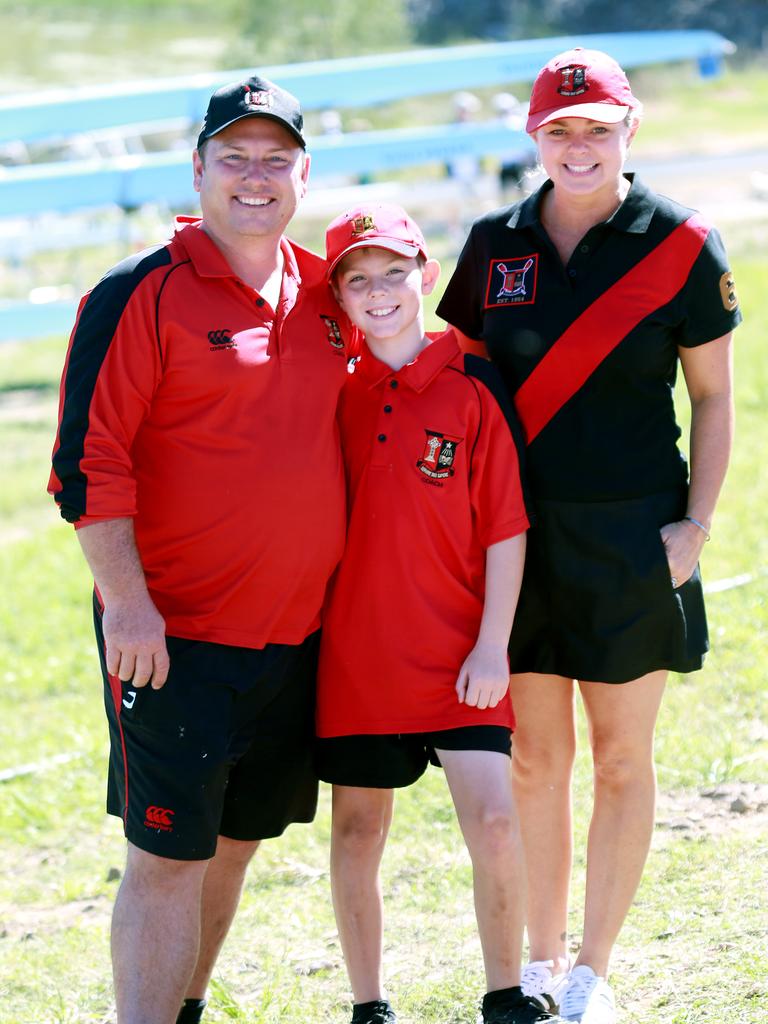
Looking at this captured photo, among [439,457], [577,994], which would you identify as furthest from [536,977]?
[439,457]

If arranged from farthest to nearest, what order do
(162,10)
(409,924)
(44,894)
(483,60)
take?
(162,10)
(483,60)
(44,894)
(409,924)

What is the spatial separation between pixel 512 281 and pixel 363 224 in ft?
1.31

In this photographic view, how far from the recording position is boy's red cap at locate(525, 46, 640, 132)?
3.48 m

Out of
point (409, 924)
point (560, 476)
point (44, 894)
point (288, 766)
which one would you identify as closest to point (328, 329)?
point (560, 476)

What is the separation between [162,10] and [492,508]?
60361mm

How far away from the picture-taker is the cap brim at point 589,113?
3467 millimetres

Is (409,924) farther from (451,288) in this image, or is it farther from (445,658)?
(451,288)

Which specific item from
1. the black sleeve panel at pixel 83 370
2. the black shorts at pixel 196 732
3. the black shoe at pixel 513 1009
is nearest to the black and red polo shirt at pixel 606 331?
the black shorts at pixel 196 732

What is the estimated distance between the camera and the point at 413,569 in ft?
11.6

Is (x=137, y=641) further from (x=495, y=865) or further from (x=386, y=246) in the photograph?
(x=386, y=246)

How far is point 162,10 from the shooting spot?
195 feet

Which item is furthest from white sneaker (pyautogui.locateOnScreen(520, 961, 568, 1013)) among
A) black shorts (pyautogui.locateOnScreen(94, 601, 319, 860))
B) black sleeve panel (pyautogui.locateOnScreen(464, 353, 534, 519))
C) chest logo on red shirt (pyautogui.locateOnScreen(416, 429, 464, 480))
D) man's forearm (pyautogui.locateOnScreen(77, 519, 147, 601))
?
man's forearm (pyautogui.locateOnScreen(77, 519, 147, 601))

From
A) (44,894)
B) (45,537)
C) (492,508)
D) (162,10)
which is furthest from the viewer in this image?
(162,10)

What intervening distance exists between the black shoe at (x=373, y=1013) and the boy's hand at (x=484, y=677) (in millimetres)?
828
